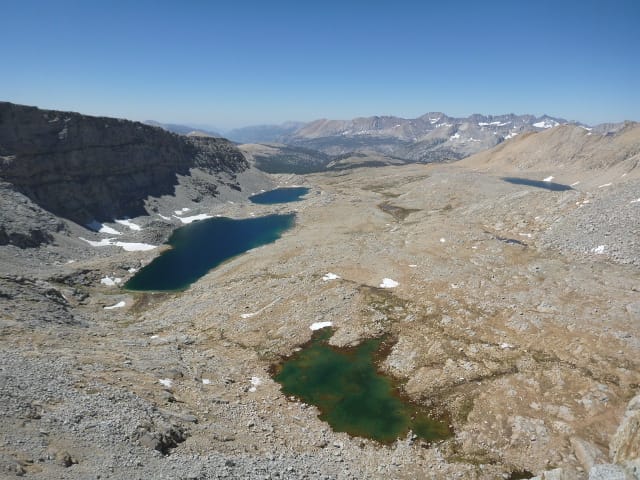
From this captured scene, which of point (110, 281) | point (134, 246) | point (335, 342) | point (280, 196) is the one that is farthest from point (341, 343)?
point (280, 196)

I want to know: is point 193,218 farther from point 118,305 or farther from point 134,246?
point 118,305

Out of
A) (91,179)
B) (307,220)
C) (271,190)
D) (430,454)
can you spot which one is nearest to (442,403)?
(430,454)

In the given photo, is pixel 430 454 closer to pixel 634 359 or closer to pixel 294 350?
pixel 294 350

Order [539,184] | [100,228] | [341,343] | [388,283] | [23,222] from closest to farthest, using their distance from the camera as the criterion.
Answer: [341,343], [388,283], [23,222], [100,228], [539,184]

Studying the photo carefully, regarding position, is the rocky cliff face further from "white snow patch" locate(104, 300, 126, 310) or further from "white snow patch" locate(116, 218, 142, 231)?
"white snow patch" locate(104, 300, 126, 310)

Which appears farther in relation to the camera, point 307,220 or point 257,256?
point 307,220

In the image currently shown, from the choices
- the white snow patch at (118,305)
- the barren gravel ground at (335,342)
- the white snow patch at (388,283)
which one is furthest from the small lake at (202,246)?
the white snow patch at (388,283)
